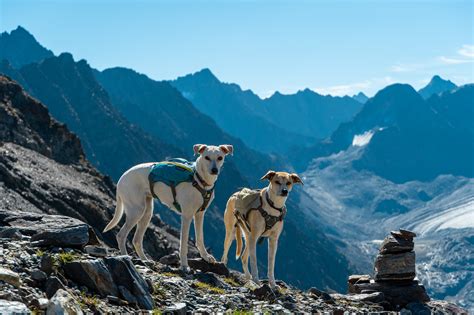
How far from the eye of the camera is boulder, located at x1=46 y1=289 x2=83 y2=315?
38.8ft

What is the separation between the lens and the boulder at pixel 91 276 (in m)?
14.8

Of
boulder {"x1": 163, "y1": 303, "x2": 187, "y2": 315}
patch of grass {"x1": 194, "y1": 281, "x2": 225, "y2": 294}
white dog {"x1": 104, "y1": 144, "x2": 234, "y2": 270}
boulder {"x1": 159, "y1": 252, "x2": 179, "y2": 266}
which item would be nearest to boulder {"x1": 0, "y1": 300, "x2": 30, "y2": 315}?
boulder {"x1": 163, "y1": 303, "x2": 187, "y2": 315}

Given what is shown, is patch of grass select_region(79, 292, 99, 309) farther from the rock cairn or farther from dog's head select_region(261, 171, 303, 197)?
the rock cairn

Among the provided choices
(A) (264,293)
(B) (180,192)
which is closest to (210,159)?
(B) (180,192)

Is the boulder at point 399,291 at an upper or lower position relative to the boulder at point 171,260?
lower

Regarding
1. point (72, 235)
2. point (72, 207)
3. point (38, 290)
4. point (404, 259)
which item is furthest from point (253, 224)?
point (72, 207)

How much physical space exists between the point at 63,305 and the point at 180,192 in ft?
32.4

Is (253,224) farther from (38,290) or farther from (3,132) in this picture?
(3,132)

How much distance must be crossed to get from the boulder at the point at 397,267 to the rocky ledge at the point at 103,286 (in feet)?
10.7

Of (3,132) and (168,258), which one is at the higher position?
(3,132)

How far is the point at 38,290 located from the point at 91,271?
1518mm

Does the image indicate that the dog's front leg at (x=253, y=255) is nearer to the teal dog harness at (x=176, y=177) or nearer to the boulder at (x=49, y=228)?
the teal dog harness at (x=176, y=177)

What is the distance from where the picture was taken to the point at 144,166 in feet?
75.3

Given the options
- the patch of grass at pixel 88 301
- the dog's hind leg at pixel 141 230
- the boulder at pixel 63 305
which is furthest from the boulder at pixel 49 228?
the dog's hind leg at pixel 141 230
